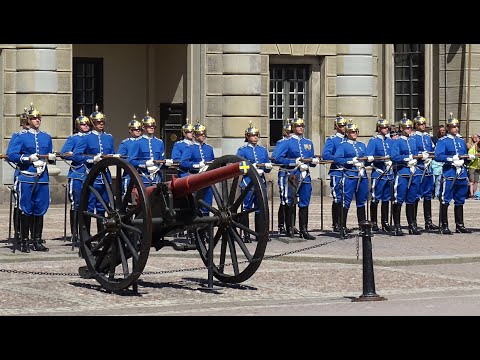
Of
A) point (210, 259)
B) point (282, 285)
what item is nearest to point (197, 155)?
point (282, 285)

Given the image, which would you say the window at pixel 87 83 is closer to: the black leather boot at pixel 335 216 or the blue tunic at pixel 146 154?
the black leather boot at pixel 335 216

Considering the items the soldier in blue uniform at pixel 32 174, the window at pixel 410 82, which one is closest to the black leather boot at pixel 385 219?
the soldier in blue uniform at pixel 32 174

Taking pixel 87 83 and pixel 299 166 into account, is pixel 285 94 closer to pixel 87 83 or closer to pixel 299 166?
pixel 87 83

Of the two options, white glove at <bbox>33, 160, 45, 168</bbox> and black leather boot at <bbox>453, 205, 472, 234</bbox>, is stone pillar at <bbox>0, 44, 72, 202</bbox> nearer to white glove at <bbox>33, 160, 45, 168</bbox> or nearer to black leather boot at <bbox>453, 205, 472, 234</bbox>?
black leather boot at <bbox>453, 205, 472, 234</bbox>

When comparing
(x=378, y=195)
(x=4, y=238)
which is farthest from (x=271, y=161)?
(x=4, y=238)

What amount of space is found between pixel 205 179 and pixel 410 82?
815 inches

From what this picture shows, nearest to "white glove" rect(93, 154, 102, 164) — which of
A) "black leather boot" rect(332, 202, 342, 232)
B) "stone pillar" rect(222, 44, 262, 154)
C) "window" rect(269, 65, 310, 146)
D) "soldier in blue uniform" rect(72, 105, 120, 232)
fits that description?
"soldier in blue uniform" rect(72, 105, 120, 232)

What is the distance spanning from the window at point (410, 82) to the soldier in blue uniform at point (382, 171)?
11.9 metres

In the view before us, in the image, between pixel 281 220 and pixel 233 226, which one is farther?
pixel 281 220

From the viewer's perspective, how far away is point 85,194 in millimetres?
16062

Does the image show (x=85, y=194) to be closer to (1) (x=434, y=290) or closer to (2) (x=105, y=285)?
(2) (x=105, y=285)

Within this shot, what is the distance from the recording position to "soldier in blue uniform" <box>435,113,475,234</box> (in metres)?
Result: 23.2

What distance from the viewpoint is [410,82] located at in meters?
35.3

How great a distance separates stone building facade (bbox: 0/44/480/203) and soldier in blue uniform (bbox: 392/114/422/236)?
7995 millimetres
